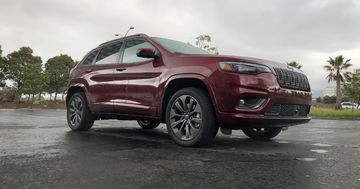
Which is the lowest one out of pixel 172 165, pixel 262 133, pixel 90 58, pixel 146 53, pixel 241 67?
pixel 172 165

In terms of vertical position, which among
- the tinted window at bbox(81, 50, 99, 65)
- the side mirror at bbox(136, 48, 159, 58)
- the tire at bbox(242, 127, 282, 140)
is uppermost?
the tinted window at bbox(81, 50, 99, 65)

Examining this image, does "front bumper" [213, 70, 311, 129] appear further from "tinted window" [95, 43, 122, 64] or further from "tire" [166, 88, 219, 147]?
"tinted window" [95, 43, 122, 64]

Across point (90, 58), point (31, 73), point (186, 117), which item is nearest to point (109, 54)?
point (90, 58)

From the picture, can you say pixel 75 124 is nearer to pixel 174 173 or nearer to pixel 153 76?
pixel 153 76

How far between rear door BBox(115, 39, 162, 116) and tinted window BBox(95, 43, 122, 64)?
441 mm

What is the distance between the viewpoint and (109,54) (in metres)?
7.04

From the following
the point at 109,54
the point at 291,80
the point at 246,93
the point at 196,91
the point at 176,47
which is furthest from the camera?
the point at 109,54

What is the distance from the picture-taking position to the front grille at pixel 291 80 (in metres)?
5.11

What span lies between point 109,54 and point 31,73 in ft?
129

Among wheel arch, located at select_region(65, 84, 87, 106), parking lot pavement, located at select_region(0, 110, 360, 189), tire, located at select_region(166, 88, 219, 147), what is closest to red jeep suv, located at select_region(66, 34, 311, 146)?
tire, located at select_region(166, 88, 219, 147)

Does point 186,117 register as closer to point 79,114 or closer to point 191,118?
point 191,118

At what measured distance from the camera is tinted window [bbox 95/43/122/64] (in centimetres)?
683

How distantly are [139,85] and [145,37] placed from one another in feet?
2.89

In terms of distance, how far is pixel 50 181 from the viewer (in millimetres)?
3086
